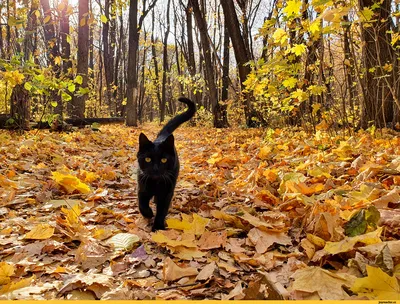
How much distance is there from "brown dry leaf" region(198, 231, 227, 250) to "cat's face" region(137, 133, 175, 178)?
768 mm

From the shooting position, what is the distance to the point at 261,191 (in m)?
3.02

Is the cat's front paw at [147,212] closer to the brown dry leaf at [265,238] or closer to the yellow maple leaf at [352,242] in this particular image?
the brown dry leaf at [265,238]

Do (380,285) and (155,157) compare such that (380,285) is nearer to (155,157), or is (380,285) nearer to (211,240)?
(211,240)

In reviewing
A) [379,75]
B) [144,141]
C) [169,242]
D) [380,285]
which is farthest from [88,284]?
[379,75]

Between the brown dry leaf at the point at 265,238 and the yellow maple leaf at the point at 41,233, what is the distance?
4.26 ft

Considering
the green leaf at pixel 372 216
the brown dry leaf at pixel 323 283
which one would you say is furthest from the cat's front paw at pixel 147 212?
the green leaf at pixel 372 216

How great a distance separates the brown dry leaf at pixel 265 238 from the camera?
1998 mm

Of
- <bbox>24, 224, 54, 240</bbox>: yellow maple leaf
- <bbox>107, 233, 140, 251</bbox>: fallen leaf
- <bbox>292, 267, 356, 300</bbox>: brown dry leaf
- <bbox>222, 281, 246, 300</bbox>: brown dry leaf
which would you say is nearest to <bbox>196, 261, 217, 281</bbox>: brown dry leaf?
<bbox>222, 281, 246, 300</bbox>: brown dry leaf

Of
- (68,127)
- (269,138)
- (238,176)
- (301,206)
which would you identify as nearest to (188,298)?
(301,206)

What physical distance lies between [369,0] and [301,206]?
5589 mm

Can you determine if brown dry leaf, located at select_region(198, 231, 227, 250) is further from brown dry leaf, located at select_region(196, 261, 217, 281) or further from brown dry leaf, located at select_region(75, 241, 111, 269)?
brown dry leaf, located at select_region(75, 241, 111, 269)

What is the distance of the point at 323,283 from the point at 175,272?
728 mm

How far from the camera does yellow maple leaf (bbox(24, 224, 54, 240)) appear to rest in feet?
6.90

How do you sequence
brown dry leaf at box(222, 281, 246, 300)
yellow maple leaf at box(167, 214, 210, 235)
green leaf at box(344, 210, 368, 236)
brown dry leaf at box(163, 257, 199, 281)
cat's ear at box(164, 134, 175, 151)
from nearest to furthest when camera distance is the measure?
brown dry leaf at box(222, 281, 246, 300) → brown dry leaf at box(163, 257, 199, 281) → green leaf at box(344, 210, 368, 236) → yellow maple leaf at box(167, 214, 210, 235) → cat's ear at box(164, 134, 175, 151)
